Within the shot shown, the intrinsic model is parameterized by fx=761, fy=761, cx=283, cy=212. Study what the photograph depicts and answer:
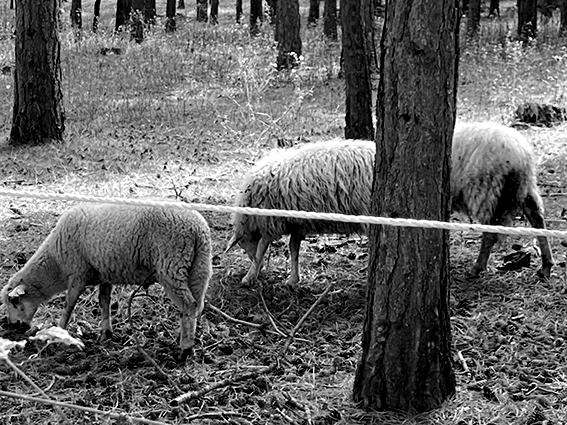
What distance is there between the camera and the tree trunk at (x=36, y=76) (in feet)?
36.6

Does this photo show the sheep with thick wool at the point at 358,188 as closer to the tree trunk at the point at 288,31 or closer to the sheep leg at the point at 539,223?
the sheep leg at the point at 539,223

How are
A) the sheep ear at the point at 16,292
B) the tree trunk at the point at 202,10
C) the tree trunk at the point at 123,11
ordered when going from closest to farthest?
the sheep ear at the point at 16,292 → the tree trunk at the point at 123,11 → the tree trunk at the point at 202,10

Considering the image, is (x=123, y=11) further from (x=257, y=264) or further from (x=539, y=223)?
(x=539, y=223)

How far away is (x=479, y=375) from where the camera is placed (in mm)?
4793

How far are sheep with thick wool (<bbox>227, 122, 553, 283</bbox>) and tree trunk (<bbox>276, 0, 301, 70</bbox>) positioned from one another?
36.6 feet

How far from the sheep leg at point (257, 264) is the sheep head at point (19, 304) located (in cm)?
185

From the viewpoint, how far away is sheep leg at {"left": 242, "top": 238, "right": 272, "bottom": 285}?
6.81m

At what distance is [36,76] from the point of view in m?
11.2

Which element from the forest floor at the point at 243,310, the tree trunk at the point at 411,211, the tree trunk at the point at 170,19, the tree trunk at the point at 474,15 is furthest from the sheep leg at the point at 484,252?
the tree trunk at the point at 474,15

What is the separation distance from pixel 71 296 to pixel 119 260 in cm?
52

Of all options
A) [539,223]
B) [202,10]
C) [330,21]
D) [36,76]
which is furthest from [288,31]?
[539,223]

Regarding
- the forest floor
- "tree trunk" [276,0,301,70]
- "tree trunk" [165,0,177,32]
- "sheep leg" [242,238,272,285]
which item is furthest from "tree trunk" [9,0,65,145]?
"tree trunk" [165,0,177,32]

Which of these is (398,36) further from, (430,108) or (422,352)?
(422,352)

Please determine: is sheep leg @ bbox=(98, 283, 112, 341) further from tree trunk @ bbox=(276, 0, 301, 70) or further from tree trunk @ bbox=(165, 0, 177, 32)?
tree trunk @ bbox=(165, 0, 177, 32)
